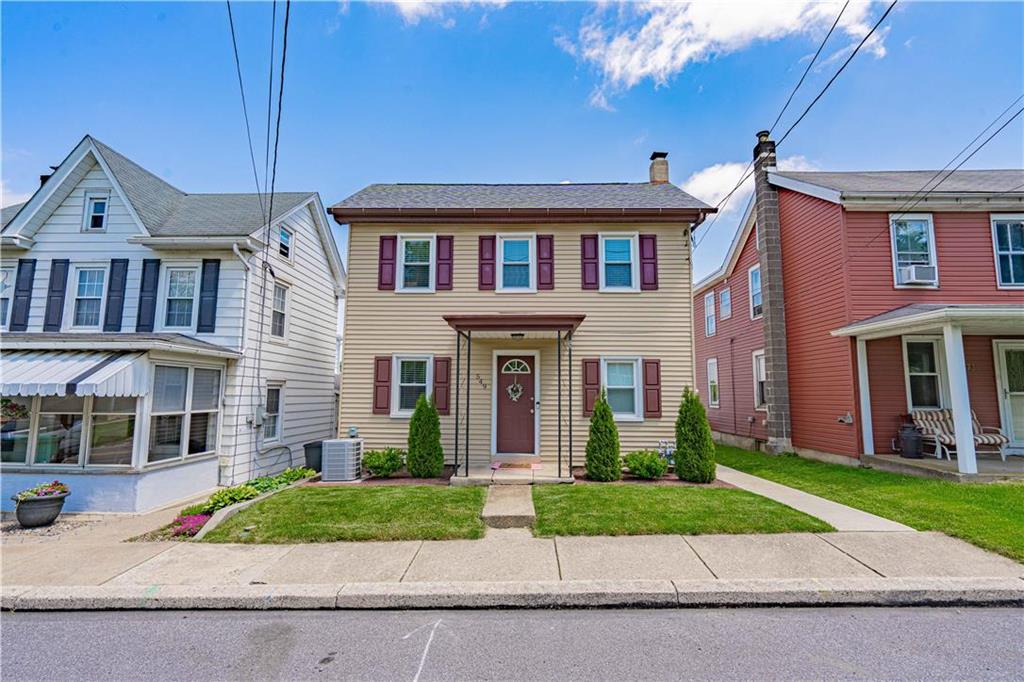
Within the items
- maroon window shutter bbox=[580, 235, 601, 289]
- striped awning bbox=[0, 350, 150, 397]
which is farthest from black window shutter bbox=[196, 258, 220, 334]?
maroon window shutter bbox=[580, 235, 601, 289]

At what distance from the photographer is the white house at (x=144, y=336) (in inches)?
301

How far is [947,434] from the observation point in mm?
9469

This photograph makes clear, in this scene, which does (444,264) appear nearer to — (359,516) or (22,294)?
(359,516)

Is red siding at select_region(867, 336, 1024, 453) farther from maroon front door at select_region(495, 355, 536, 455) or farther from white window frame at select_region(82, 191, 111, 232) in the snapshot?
white window frame at select_region(82, 191, 111, 232)

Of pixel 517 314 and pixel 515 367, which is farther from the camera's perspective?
pixel 515 367

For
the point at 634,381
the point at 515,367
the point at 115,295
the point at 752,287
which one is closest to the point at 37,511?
the point at 115,295

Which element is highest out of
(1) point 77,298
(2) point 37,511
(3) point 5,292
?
(3) point 5,292

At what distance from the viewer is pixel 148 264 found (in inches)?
380

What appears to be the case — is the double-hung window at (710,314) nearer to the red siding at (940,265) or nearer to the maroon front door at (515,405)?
the red siding at (940,265)

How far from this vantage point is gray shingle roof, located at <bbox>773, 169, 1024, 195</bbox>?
10672mm

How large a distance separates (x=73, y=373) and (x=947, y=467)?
15375mm

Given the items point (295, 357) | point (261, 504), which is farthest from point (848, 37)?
point (295, 357)

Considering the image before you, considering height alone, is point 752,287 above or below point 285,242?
below

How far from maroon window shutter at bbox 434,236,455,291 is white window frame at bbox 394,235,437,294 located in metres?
0.07
